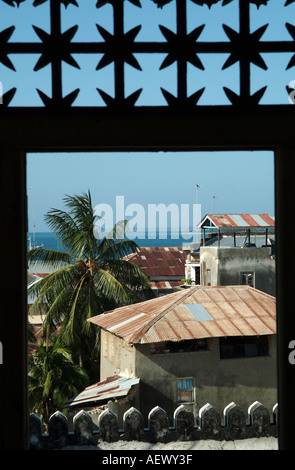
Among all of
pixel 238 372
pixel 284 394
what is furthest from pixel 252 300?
pixel 284 394

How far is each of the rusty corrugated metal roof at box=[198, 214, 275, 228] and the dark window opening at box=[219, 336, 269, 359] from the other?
201 inches

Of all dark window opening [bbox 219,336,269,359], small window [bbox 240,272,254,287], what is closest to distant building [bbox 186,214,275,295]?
small window [bbox 240,272,254,287]

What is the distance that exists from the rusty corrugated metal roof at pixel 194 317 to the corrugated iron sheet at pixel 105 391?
1136 mm

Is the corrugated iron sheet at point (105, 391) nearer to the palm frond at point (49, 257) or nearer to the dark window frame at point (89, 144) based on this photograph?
the palm frond at point (49, 257)

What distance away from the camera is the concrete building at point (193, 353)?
12625mm

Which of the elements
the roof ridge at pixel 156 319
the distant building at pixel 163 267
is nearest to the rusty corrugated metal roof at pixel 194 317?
the roof ridge at pixel 156 319

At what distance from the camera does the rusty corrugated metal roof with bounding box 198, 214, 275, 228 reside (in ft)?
59.3

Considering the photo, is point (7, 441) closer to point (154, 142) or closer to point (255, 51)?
point (154, 142)

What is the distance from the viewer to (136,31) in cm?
133

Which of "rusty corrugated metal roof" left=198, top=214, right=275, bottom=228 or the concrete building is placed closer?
the concrete building

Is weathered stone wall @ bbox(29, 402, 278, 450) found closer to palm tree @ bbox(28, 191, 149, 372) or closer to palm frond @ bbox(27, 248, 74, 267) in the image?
palm tree @ bbox(28, 191, 149, 372)

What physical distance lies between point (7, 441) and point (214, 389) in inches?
485

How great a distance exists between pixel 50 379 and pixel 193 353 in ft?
11.3
